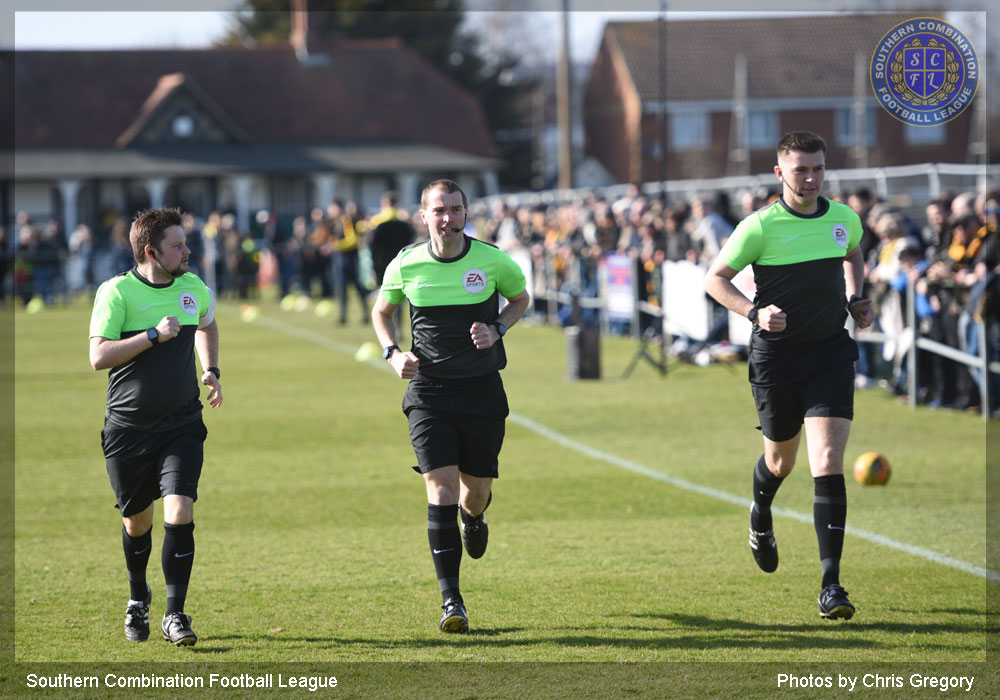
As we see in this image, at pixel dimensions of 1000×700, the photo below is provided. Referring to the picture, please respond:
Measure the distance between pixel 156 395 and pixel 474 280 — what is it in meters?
1.53

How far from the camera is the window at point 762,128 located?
54.6 metres

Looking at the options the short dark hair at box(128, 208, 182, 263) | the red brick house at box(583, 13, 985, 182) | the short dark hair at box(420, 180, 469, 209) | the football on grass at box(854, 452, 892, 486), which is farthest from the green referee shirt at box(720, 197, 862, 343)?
the red brick house at box(583, 13, 985, 182)

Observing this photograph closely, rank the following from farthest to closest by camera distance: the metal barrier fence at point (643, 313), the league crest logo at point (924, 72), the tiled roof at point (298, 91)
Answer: the tiled roof at point (298, 91), the metal barrier fence at point (643, 313), the league crest logo at point (924, 72)

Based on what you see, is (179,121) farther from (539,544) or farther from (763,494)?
(763,494)

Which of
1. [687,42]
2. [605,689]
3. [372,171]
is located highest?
[687,42]

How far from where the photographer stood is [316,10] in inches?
2393

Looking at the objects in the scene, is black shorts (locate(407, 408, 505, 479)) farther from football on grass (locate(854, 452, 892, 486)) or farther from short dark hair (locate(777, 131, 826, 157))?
football on grass (locate(854, 452, 892, 486))

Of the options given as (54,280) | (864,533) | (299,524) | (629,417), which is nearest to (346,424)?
(629,417)

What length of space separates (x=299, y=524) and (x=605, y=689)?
4.04m

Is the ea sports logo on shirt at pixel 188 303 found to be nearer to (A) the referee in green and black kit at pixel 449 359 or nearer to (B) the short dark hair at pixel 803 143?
(A) the referee in green and black kit at pixel 449 359

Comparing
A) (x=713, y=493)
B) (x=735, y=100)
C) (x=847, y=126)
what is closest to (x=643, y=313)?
(x=713, y=493)

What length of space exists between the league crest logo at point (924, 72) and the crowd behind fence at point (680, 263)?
16.6ft

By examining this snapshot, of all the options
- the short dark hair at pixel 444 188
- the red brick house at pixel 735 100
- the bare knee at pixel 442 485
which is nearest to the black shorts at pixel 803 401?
the bare knee at pixel 442 485

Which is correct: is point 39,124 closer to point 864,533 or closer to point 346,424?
point 346,424
